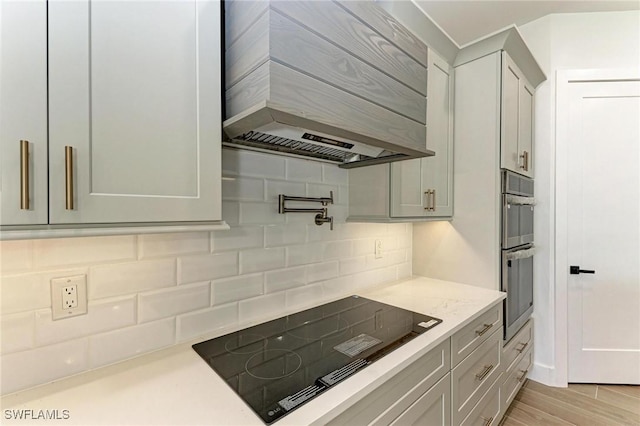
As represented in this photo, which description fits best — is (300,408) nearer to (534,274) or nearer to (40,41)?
(40,41)

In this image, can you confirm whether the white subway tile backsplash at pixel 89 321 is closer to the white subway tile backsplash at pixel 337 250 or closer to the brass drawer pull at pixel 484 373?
the white subway tile backsplash at pixel 337 250

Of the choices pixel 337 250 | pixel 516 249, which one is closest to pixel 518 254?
pixel 516 249

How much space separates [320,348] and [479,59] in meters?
1.92

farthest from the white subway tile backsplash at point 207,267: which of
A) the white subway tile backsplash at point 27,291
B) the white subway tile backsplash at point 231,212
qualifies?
the white subway tile backsplash at point 27,291

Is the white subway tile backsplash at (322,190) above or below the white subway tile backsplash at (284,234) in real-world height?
above

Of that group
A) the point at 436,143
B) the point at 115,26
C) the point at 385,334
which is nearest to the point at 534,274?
the point at 436,143

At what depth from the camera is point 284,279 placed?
148 cm

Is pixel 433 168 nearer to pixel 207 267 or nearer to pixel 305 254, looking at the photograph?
pixel 305 254

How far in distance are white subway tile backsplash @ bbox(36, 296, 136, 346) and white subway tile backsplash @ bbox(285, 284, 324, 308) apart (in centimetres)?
68

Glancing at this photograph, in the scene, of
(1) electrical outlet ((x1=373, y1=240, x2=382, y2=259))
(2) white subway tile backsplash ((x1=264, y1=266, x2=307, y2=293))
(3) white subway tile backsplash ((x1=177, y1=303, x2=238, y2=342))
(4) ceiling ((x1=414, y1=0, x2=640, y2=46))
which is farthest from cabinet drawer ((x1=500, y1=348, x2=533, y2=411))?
(4) ceiling ((x1=414, y1=0, x2=640, y2=46))

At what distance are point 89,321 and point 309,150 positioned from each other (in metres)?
1.04

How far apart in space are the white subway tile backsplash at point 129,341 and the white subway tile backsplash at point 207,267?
17cm

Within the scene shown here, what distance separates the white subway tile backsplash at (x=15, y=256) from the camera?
0.84 m

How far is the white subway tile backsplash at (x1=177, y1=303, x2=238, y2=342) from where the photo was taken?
1166mm
